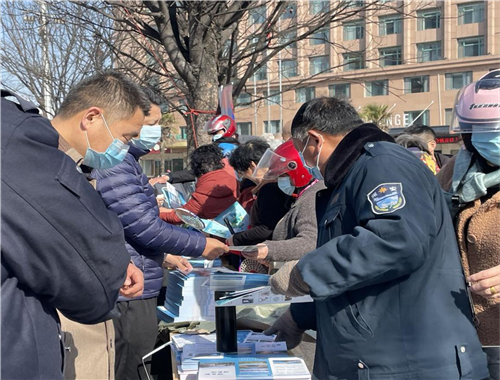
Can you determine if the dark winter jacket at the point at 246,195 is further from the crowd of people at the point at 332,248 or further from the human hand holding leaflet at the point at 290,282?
the human hand holding leaflet at the point at 290,282

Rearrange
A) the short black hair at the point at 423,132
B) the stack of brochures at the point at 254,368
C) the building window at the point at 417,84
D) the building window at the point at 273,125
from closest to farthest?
the stack of brochures at the point at 254,368 → the short black hair at the point at 423,132 → the building window at the point at 417,84 → the building window at the point at 273,125

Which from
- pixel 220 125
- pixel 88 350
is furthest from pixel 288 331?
pixel 220 125

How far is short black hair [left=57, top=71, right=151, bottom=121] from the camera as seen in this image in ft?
8.04

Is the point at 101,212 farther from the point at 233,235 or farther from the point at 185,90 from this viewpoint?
the point at 185,90

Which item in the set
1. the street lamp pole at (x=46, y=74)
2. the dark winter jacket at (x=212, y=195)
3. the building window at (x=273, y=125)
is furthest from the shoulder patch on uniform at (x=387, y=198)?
the building window at (x=273, y=125)

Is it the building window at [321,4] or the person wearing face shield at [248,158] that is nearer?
the person wearing face shield at [248,158]

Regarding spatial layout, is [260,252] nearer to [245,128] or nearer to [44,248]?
[44,248]

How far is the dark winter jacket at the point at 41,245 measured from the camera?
153 cm

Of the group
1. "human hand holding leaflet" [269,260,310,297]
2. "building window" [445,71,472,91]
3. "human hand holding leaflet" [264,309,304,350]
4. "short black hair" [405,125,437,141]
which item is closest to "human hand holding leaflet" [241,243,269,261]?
"human hand holding leaflet" [264,309,304,350]

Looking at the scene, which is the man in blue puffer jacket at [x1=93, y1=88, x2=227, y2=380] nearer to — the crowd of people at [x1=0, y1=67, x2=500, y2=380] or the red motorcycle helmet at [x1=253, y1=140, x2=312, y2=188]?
the crowd of people at [x1=0, y1=67, x2=500, y2=380]

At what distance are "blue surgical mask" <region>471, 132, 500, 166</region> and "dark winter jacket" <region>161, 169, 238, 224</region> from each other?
3260 millimetres

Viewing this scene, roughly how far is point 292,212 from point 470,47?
43519mm

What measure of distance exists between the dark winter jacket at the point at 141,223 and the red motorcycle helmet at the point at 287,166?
71 centimetres

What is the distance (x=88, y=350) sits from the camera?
8.79ft
